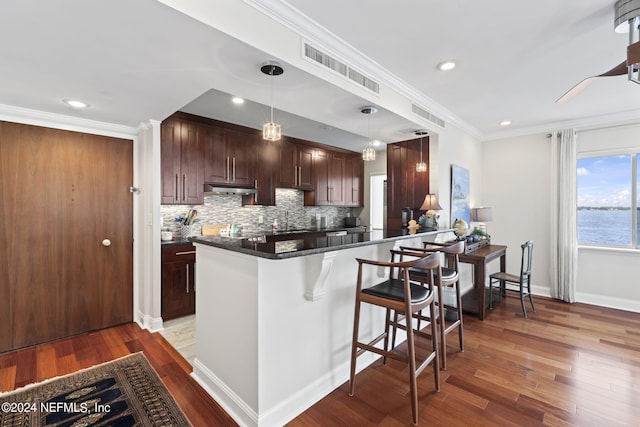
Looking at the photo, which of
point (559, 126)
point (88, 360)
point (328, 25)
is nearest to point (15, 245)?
point (88, 360)

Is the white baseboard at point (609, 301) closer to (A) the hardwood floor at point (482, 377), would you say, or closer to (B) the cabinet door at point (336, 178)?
(A) the hardwood floor at point (482, 377)

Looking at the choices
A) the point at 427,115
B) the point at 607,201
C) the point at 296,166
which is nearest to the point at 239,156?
the point at 296,166

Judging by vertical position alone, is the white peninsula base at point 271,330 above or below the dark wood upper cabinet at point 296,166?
below

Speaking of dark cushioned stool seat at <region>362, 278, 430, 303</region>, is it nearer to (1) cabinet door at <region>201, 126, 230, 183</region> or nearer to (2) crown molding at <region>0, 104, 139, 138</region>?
(1) cabinet door at <region>201, 126, 230, 183</region>

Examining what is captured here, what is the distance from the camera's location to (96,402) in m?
1.99

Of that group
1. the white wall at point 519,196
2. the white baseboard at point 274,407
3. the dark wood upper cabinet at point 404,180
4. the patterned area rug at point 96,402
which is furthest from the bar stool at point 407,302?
the white wall at point 519,196

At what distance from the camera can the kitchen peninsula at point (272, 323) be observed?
1.73 m

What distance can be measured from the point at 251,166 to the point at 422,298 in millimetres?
3286

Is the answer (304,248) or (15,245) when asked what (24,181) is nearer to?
(15,245)

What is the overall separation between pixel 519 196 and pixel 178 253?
17.2 ft

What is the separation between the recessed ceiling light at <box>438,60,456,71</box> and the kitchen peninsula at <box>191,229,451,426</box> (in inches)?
66.4

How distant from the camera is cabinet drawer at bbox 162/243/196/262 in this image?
3.38m

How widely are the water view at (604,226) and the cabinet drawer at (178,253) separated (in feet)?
18.5

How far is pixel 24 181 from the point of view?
2.81m
